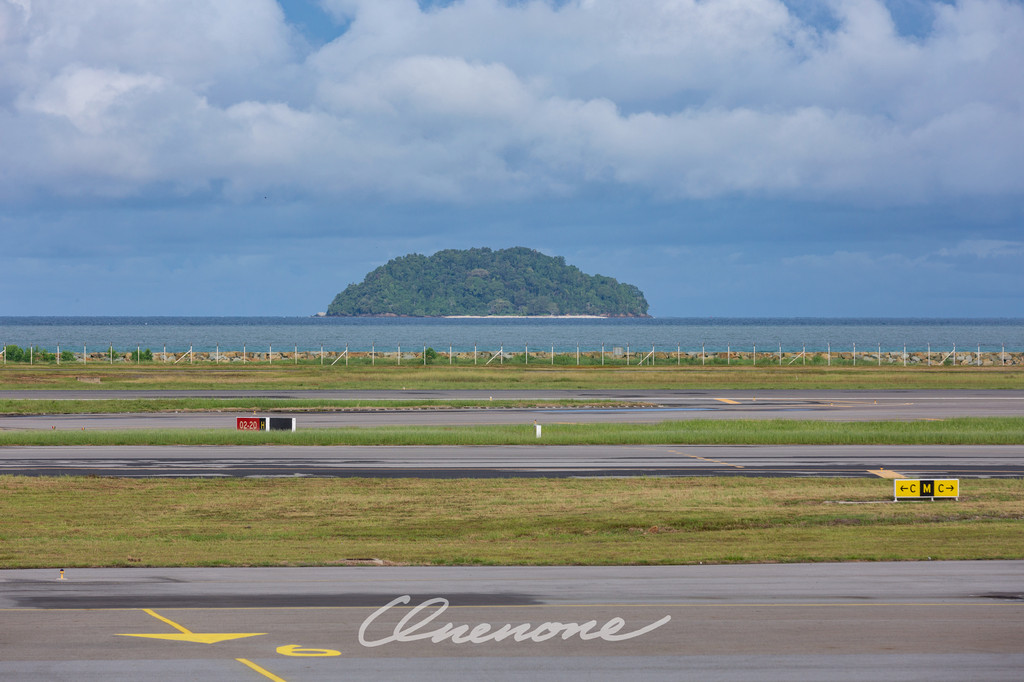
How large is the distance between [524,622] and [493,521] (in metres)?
7.98

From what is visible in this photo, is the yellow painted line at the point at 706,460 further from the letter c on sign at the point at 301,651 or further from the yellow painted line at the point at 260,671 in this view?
the yellow painted line at the point at 260,671

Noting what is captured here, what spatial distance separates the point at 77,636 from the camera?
12195mm

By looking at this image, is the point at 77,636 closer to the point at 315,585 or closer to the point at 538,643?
the point at 315,585

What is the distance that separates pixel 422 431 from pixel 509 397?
19467mm

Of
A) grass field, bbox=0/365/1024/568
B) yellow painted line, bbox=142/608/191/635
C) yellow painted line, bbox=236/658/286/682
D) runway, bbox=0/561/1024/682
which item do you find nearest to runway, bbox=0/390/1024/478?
grass field, bbox=0/365/1024/568

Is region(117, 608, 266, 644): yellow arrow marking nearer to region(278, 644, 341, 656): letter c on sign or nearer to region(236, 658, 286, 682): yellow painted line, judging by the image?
region(278, 644, 341, 656): letter c on sign

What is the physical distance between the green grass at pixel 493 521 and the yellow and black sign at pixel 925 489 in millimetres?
372

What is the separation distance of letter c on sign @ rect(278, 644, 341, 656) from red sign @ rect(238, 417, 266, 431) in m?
28.1

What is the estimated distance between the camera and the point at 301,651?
11.7 meters

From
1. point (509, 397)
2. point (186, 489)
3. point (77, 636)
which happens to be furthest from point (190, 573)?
point (509, 397)

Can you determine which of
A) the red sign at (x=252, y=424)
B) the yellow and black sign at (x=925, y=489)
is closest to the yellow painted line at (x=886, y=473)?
the yellow and black sign at (x=925, y=489)

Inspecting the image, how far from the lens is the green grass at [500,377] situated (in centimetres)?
6806

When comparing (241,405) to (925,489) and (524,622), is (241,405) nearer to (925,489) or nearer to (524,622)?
(925,489)

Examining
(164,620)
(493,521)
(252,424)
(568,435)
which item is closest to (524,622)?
(164,620)
